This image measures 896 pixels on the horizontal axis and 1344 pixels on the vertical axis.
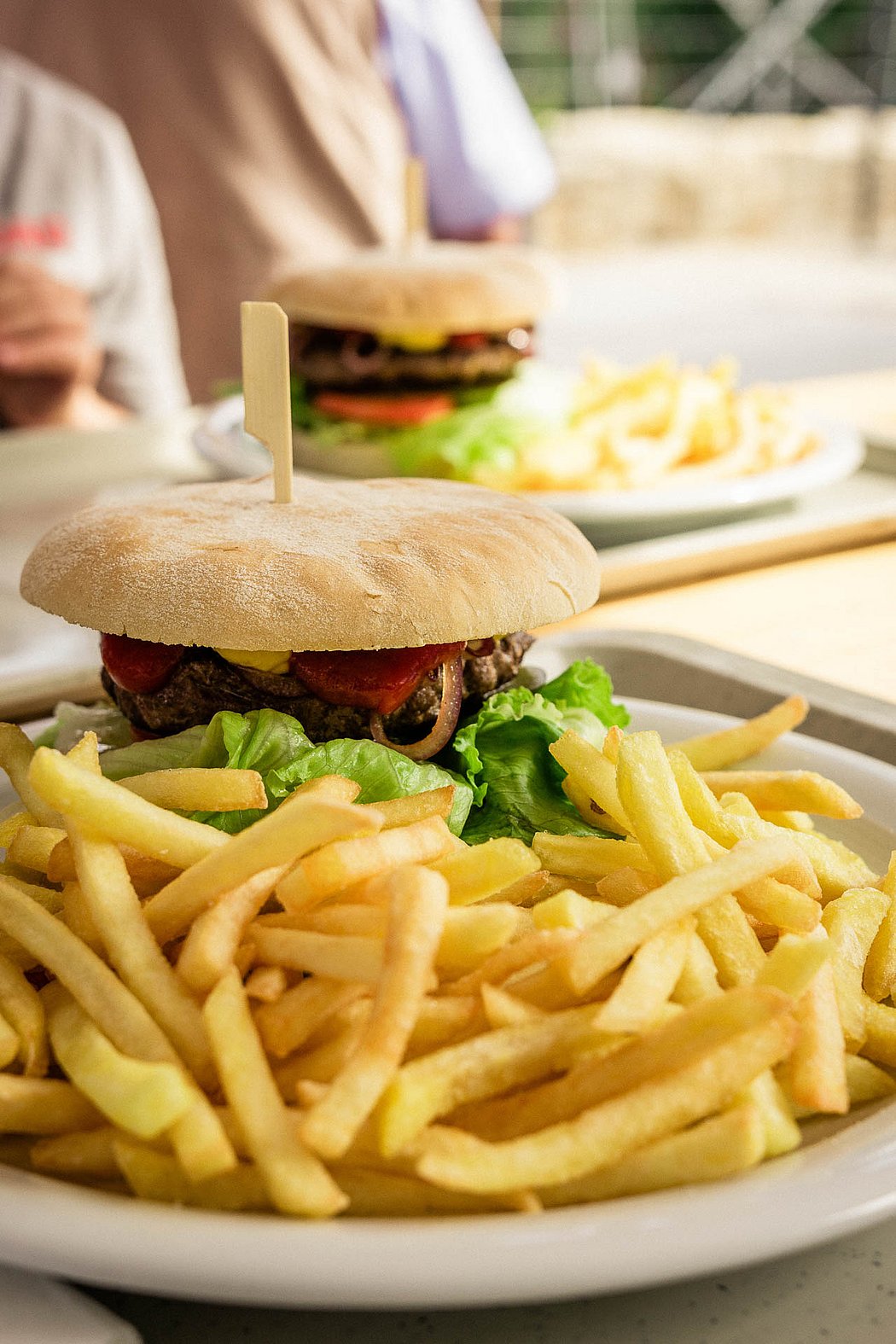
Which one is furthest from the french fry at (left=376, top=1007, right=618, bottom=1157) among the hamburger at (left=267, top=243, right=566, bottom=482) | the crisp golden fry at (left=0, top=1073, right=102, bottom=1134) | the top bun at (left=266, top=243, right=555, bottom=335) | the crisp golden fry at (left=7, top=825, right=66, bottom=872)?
the top bun at (left=266, top=243, right=555, bottom=335)

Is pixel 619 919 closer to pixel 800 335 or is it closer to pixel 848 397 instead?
pixel 848 397

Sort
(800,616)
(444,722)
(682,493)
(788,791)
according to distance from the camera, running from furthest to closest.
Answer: (682,493), (800,616), (444,722), (788,791)

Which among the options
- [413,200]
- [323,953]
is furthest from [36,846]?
[413,200]

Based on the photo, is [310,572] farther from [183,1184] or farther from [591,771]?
[183,1184]

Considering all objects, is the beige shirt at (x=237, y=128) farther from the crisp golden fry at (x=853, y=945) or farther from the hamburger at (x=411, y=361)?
the crisp golden fry at (x=853, y=945)

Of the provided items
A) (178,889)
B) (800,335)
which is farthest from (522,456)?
(800,335)

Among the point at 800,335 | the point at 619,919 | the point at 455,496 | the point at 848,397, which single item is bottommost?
the point at 800,335

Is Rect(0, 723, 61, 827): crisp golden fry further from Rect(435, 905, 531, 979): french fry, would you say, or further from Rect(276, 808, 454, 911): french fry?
Rect(435, 905, 531, 979): french fry
